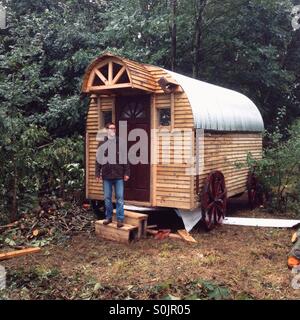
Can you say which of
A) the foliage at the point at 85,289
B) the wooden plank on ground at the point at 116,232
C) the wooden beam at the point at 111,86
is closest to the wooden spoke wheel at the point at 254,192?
the wooden plank on ground at the point at 116,232

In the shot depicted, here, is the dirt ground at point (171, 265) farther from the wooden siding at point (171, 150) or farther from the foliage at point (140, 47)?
the foliage at point (140, 47)

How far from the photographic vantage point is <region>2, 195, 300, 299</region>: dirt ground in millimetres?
5637

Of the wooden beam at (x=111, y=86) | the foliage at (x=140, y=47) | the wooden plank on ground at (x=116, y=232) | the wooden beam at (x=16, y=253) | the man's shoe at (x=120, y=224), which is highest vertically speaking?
the foliage at (x=140, y=47)

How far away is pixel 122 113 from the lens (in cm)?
949

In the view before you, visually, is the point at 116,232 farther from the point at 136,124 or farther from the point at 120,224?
the point at 136,124

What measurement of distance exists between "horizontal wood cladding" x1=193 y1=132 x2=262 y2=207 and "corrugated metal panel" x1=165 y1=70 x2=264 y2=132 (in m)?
0.25

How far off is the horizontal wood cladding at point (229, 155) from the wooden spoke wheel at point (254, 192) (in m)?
0.15

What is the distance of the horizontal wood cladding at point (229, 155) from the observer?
9.12m

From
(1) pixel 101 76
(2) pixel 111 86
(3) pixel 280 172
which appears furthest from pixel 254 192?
(1) pixel 101 76

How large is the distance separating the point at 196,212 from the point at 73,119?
607 cm

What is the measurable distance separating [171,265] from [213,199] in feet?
9.24

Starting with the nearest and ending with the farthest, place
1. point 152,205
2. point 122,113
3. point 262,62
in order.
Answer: point 152,205
point 122,113
point 262,62

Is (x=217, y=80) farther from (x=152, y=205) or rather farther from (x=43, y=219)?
(x=43, y=219)
